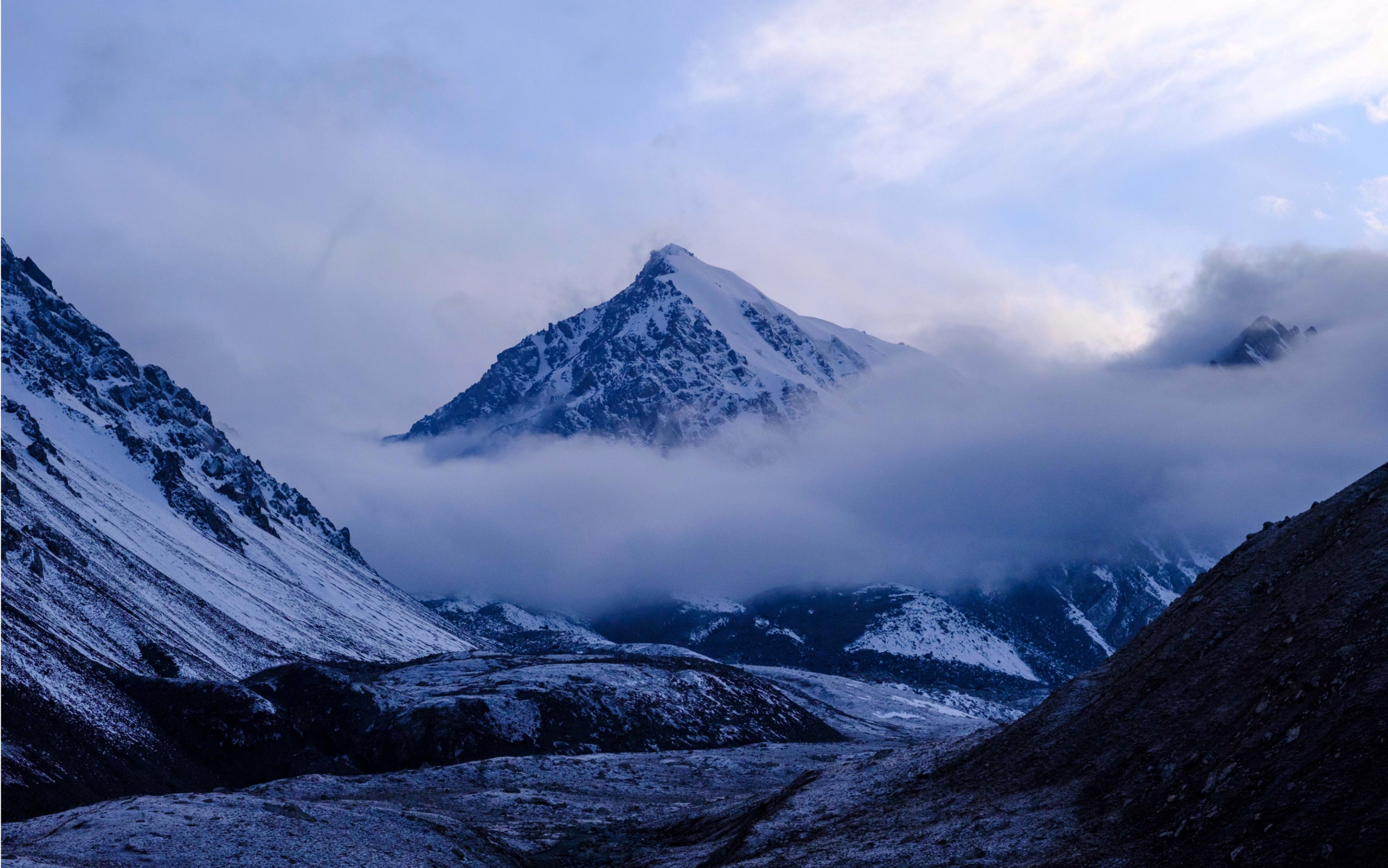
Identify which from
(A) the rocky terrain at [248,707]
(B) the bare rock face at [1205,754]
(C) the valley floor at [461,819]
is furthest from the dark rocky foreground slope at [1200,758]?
(A) the rocky terrain at [248,707]

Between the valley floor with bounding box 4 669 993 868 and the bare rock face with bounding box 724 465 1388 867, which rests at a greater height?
the bare rock face with bounding box 724 465 1388 867

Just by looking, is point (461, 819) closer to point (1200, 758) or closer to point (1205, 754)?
point (1200, 758)

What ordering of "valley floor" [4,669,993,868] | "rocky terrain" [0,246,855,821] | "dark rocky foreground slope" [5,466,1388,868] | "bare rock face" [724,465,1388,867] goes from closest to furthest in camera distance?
"bare rock face" [724,465,1388,867], "dark rocky foreground slope" [5,466,1388,868], "valley floor" [4,669,993,868], "rocky terrain" [0,246,855,821]

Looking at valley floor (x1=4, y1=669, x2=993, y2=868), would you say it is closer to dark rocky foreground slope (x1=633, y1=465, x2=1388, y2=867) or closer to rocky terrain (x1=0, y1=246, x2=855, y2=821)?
dark rocky foreground slope (x1=633, y1=465, x2=1388, y2=867)

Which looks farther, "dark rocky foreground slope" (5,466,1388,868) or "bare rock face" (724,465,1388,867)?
"dark rocky foreground slope" (5,466,1388,868)

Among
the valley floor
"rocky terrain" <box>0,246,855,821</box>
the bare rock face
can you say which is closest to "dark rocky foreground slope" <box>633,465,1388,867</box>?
the bare rock face

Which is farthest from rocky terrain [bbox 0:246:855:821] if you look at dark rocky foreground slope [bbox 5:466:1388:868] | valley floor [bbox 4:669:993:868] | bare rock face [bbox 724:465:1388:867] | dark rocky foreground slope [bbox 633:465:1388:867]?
bare rock face [bbox 724:465:1388:867]

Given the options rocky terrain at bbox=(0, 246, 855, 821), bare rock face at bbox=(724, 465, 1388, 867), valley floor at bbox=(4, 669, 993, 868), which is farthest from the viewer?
rocky terrain at bbox=(0, 246, 855, 821)

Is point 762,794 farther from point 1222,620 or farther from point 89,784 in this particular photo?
point 89,784

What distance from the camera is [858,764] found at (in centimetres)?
8212

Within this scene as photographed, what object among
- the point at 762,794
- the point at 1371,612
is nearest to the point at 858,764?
the point at 762,794

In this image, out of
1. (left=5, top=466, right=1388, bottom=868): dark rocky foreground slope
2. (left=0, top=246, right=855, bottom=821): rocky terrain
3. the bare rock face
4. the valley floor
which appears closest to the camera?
the bare rock face

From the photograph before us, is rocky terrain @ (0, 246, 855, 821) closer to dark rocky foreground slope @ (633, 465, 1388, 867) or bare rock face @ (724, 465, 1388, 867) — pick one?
dark rocky foreground slope @ (633, 465, 1388, 867)

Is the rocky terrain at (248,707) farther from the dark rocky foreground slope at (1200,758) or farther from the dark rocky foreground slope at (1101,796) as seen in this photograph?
the dark rocky foreground slope at (1200,758)
